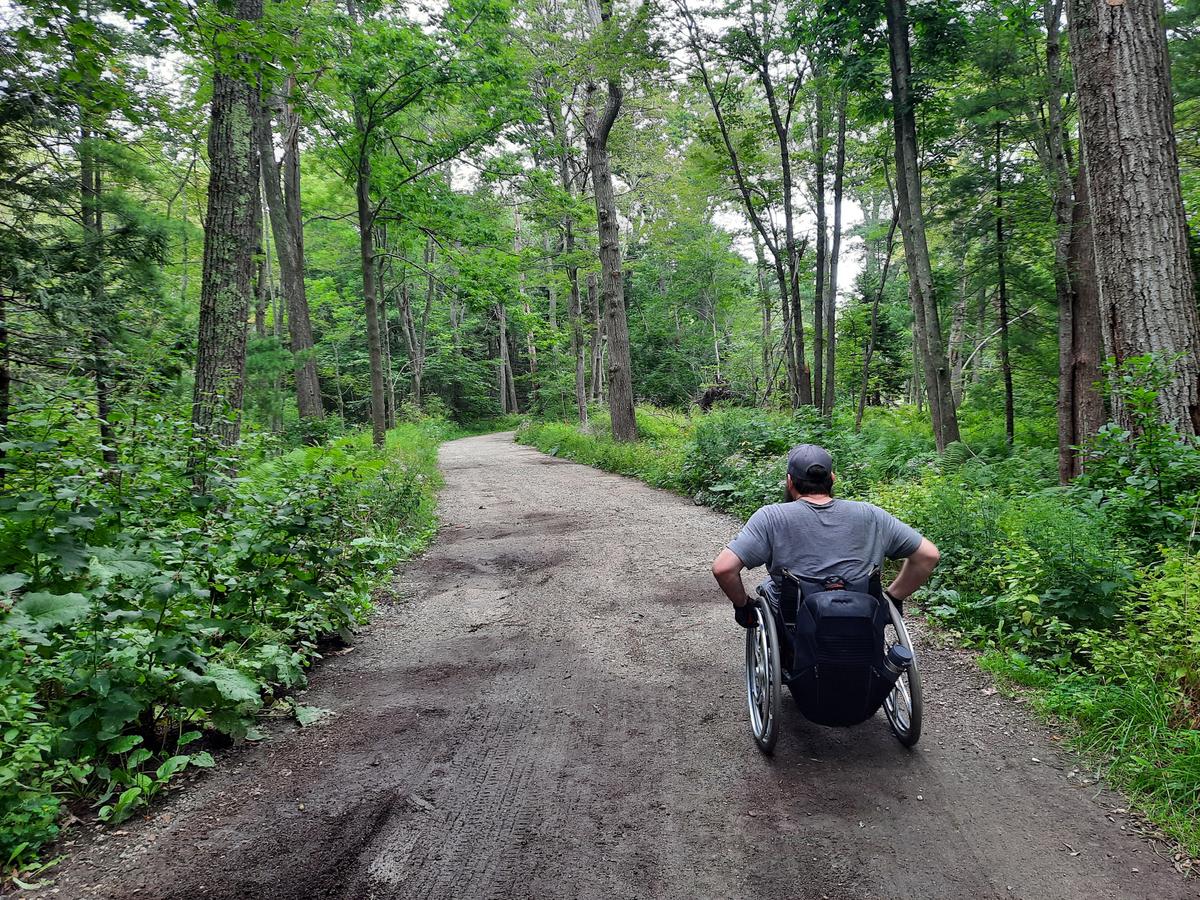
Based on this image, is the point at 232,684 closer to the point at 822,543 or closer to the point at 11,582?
the point at 11,582

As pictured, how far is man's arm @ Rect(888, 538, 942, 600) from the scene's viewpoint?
3.08 meters

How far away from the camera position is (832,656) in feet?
9.03

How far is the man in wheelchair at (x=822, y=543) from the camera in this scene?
3.01 m

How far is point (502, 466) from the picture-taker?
16672mm

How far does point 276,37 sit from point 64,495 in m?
4.27

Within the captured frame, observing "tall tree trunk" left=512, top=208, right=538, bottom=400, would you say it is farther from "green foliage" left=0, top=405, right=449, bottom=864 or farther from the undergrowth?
"green foliage" left=0, top=405, right=449, bottom=864

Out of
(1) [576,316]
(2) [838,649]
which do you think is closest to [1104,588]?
(2) [838,649]

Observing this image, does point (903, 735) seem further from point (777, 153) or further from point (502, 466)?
point (777, 153)

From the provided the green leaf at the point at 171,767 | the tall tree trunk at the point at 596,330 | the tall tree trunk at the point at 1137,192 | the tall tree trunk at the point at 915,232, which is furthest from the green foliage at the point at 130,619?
the tall tree trunk at the point at 596,330

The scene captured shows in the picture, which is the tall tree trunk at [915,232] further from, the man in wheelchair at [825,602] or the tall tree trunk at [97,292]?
the tall tree trunk at [97,292]

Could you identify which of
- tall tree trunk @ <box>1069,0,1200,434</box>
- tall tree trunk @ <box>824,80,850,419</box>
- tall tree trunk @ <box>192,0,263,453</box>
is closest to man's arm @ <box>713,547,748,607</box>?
tall tree trunk @ <box>1069,0,1200,434</box>

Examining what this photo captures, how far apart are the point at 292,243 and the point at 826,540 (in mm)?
15506

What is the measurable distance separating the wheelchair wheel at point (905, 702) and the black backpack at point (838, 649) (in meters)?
0.11

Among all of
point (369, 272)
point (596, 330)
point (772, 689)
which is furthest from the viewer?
point (596, 330)
